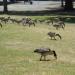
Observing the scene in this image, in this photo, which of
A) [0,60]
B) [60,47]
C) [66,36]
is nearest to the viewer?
[0,60]

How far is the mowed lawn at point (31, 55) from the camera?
16766mm

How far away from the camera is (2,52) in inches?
867

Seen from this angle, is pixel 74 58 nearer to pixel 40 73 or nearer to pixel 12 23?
pixel 40 73

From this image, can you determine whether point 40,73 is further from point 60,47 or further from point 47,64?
point 60,47

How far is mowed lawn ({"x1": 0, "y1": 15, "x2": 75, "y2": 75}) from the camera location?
1677cm

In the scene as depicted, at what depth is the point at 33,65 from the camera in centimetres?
1795

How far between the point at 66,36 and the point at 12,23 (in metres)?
11.7

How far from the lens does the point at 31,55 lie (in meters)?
21.0

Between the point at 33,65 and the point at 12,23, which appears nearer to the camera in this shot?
the point at 33,65

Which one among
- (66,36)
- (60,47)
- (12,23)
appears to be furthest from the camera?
(12,23)

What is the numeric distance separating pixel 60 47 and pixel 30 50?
266 centimetres

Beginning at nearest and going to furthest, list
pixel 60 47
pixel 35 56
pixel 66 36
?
pixel 35 56, pixel 60 47, pixel 66 36

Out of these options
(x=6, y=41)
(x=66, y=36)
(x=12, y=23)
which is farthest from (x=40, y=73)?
(x=12, y=23)

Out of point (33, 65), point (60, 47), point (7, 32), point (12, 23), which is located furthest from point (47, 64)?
point (12, 23)
